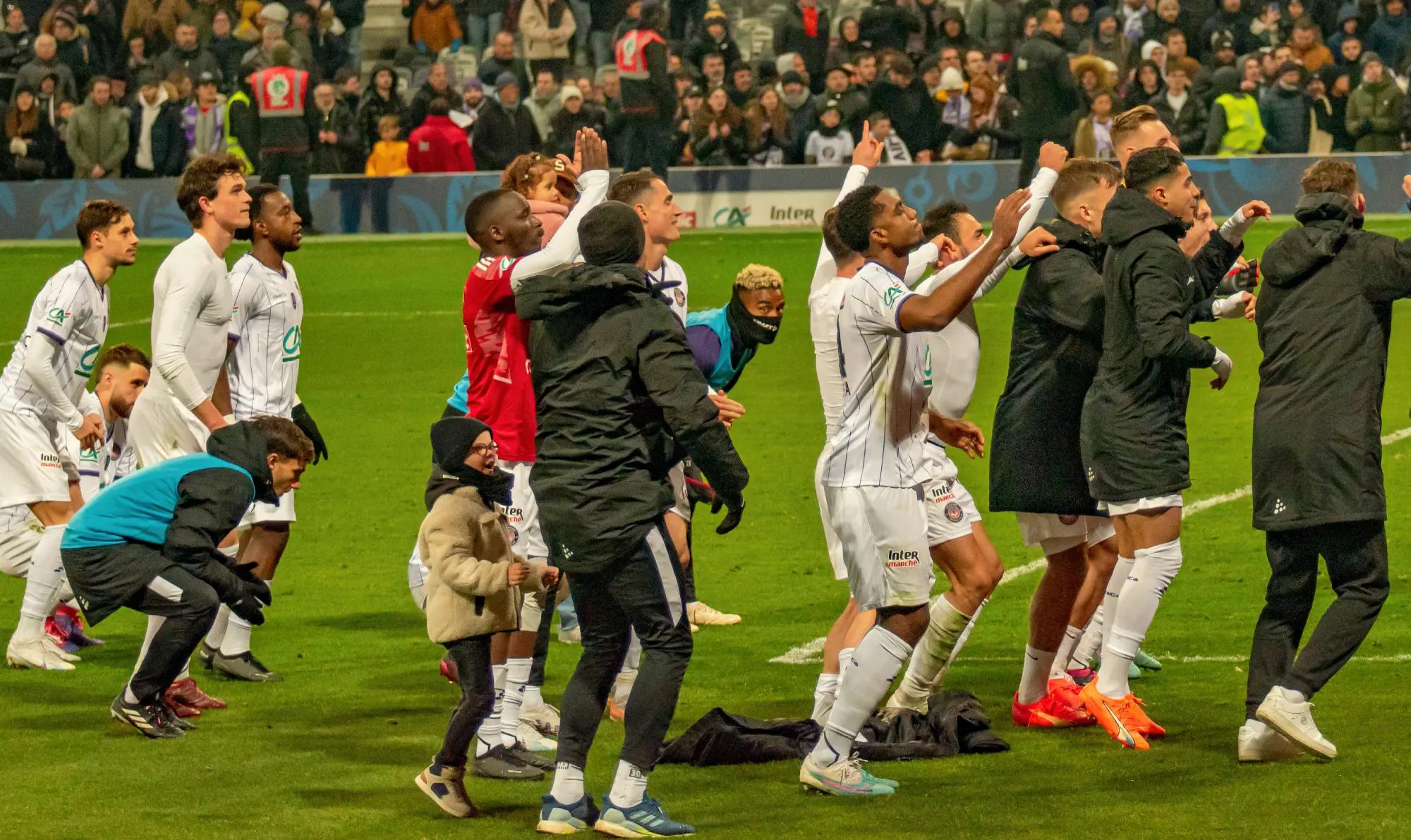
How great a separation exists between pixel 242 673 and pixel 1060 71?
62.1 ft

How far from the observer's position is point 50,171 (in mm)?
29359

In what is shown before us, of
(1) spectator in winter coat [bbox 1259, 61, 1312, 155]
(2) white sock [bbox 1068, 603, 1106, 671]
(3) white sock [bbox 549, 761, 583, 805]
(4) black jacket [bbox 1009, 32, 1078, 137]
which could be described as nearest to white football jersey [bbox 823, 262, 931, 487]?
(3) white sock [bbox 549, 761, 583, 805]

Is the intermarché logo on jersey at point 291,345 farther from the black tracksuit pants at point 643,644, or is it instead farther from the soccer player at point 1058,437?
the soccer player at point 1058,437

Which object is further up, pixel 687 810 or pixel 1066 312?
pixel 1066 312

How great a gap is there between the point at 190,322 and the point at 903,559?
3693 mm

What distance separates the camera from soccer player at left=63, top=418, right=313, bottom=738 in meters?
8.05

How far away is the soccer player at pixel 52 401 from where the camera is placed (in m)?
9.61

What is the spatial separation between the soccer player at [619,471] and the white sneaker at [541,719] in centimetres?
140

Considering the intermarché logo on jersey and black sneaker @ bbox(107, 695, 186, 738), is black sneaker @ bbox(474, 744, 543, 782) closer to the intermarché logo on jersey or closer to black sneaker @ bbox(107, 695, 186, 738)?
black sneaker @ bbox(107, 695, 186, 738)

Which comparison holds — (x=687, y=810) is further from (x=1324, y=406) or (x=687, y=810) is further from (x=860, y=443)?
(x=1324, y=406)

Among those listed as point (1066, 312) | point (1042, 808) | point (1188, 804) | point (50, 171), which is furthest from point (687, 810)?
point (50, 171)

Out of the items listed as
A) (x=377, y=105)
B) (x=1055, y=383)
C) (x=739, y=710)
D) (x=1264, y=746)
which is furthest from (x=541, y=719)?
(x=377, y=105)

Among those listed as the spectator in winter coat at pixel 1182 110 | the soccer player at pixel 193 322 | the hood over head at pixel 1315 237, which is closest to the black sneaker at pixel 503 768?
the soccer player at pixel 193 322

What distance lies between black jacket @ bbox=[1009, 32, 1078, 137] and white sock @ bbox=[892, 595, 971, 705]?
62.1 ft
